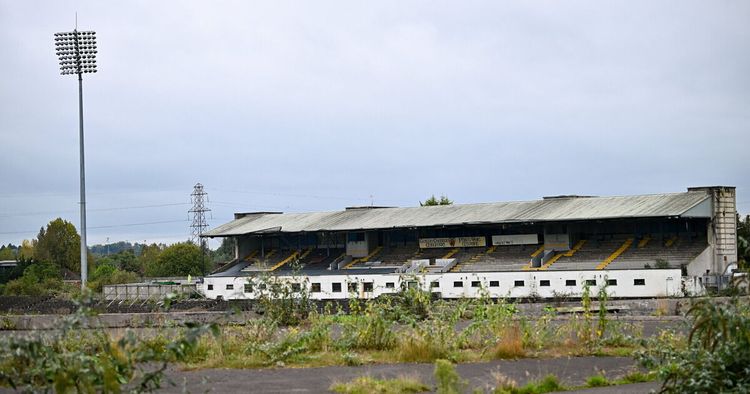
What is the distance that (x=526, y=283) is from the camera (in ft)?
161

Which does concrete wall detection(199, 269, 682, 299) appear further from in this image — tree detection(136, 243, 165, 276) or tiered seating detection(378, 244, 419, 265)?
tree detection(136, 243, 165, 276)

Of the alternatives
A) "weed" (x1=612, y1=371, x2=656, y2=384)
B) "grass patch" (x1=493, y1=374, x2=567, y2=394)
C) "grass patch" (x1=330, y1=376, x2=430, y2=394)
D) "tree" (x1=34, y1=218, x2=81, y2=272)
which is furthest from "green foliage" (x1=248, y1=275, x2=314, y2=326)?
"tree" (x1=34, y1=218, x2=81, y2=272)

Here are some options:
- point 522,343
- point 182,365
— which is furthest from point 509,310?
point 182,365

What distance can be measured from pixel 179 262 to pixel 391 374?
8620 centimetres

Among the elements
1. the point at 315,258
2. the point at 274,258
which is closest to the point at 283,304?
the point at 315,258

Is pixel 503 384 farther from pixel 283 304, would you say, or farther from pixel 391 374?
pixel 283 304

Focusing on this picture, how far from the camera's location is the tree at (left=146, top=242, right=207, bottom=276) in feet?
334

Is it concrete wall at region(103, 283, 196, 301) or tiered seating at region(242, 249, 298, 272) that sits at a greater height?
tiered seating at region(242, 249, 298, 272)

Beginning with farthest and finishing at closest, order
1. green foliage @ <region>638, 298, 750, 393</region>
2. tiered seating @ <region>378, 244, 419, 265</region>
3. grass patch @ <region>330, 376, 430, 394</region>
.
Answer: tiered seating @ <region>378, 244, 419, 265</region>
grass patch @ <region>330, 376, 430, 394</region>
green foliage @ <region>638, 298, 750, 393</region>

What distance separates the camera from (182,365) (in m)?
20.1

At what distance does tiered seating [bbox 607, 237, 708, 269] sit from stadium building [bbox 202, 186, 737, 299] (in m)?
0.05

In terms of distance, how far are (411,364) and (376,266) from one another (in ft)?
124

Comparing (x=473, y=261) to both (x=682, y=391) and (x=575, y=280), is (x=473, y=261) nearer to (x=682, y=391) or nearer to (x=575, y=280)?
(x=575, y=280)

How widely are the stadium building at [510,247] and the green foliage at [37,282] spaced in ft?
49.2
